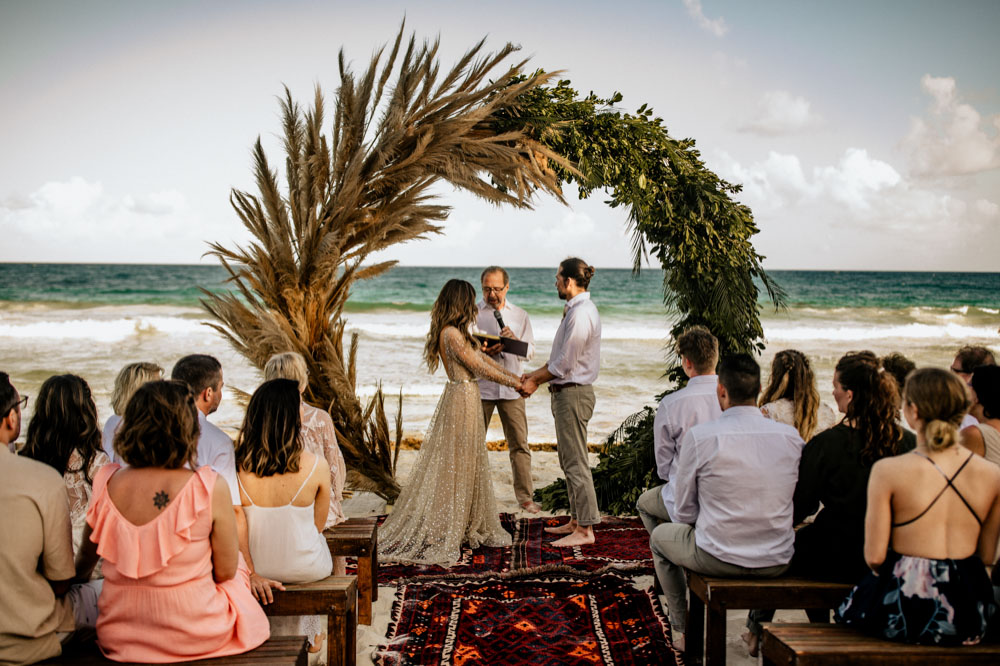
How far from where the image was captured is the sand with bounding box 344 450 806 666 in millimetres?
3539

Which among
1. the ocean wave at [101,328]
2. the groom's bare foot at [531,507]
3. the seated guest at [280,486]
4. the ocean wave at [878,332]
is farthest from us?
the ocean wave at [878,332]

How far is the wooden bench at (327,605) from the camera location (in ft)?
9.55

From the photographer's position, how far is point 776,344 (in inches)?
792

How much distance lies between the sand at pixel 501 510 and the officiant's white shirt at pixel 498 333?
0.92 meters

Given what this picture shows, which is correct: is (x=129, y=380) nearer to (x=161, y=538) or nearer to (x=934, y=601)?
(x=161, y=538)

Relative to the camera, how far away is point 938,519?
2404 millimetres

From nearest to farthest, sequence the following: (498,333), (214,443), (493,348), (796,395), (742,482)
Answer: (742,482), (214,443), (796,395), (493,348), (498,333)

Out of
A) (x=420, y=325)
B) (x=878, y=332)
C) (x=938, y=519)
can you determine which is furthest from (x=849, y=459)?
(x=878, y=332)

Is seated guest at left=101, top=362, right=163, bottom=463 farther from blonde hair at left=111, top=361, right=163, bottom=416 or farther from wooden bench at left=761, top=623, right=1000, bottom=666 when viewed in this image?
wooden bench at left=761, top=623, right=1000, bottom=666

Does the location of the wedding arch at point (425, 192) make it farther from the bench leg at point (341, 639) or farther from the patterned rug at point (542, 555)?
the bench leg at point (341, 639)

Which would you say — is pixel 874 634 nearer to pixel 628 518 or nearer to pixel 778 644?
pixel 778 644

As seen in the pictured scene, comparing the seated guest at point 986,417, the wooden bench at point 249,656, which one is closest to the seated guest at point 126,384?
the wooden bench at point 249,656

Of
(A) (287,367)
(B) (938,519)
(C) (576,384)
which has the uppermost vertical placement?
(A) (287,367)

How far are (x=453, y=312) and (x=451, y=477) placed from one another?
107 cm
